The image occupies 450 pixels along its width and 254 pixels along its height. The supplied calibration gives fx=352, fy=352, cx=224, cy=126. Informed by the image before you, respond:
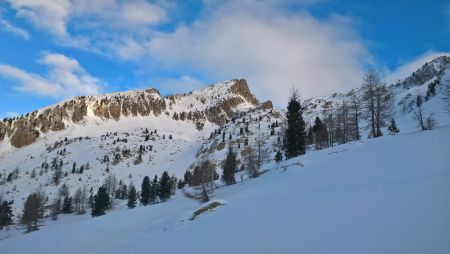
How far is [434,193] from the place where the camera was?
43.1ft

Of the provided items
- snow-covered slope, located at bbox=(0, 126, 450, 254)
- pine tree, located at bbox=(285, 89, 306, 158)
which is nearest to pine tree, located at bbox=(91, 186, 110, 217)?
pine tree, located at bbox=(285, 89, 306, 158)

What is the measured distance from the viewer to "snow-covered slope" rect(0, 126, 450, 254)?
10953mm

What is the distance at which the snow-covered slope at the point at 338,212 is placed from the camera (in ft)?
35.9

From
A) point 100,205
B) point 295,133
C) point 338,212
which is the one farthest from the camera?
point 100,205

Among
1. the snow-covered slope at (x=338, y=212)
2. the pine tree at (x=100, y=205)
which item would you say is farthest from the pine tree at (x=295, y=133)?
the pine tree at (x=100, y=205)

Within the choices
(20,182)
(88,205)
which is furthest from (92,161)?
(88,205)

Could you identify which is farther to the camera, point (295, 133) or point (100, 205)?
point (100, 205)

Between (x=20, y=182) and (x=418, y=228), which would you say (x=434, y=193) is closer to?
(x=418, y=228)

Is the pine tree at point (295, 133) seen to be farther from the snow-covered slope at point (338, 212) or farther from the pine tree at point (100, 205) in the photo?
the pine tree at point (100, 205)

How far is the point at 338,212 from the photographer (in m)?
14.4

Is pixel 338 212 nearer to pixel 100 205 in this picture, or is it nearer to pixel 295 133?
pixel 295 133

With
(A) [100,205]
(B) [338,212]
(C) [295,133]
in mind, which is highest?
(C) [295,133]

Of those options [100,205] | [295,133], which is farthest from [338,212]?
[100,205]

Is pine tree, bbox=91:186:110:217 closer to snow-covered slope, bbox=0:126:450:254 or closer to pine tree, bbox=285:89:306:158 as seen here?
pine tree, bbox=285:89:306:158
